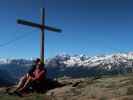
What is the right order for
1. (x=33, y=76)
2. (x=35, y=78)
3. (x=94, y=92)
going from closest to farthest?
1. (x=94, y=92)
2. (x=35, y=78)
3. (x=33, y=76)

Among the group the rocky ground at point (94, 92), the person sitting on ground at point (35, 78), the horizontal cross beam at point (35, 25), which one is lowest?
the rocky ground at point (94, 92)

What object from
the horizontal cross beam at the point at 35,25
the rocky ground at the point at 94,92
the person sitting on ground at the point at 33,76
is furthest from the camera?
the horizontal cross beam at the point at 35,25

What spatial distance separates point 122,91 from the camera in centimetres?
1791

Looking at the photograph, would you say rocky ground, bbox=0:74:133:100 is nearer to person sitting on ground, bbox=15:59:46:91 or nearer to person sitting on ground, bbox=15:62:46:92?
person sitting on ground, bbox=15:62:46:92

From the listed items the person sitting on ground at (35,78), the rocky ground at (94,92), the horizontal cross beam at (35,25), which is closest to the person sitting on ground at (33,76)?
the person sitting on ground at (35,78)

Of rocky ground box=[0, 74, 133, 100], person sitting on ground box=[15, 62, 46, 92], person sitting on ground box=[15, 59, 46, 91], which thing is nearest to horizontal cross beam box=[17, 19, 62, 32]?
person sitting on ground box=[15, 59, 46, 91]

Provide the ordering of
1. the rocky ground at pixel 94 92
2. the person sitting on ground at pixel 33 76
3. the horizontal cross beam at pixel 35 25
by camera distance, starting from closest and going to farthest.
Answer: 1. the rocky ground at pixel 94 92
2. the person sitting on ground at pixel 33 76
3. the horizontal cross beam at pixel 35 25

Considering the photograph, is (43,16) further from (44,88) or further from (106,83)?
(106,83)

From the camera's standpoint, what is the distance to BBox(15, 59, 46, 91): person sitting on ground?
22.7 m

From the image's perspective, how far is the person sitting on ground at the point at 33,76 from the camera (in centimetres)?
2267

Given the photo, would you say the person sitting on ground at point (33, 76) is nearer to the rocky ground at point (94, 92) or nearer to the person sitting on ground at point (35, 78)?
the person sitting on ground at point (35, 78)

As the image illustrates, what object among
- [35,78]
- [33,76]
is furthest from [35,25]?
[35,78]

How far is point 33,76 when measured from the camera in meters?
23.0

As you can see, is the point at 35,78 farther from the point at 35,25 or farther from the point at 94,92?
the point at 94,92
